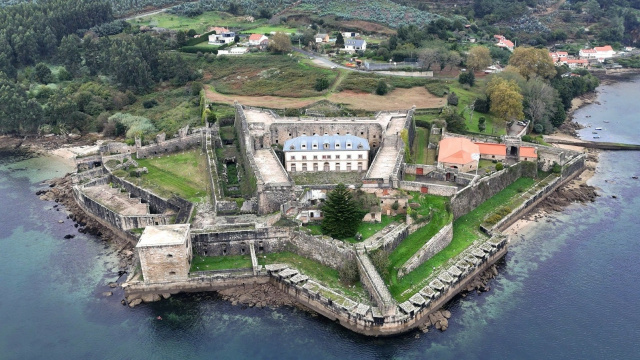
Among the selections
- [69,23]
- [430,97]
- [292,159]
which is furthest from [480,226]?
[69,23]

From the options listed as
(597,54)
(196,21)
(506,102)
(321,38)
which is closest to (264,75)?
(321,38)

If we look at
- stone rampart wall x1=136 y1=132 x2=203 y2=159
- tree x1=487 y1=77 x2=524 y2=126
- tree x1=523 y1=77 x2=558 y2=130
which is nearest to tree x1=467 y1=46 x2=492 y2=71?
tree x1=523 y1=77 x2=558 y2=130

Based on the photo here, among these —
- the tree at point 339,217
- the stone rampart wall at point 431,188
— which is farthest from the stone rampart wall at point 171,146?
the stone rampart wall at point 431,188

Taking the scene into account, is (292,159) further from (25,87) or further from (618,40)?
(618,40)

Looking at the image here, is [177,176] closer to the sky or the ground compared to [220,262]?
closer to the sky

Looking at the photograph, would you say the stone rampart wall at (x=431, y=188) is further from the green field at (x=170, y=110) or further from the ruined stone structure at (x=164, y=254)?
the green field at (x=170, y=110)

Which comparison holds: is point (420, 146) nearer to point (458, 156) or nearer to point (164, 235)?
point (458, 156)

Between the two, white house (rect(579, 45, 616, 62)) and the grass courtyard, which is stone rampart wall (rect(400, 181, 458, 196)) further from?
white house (rect(579, 45, 616, 62))
